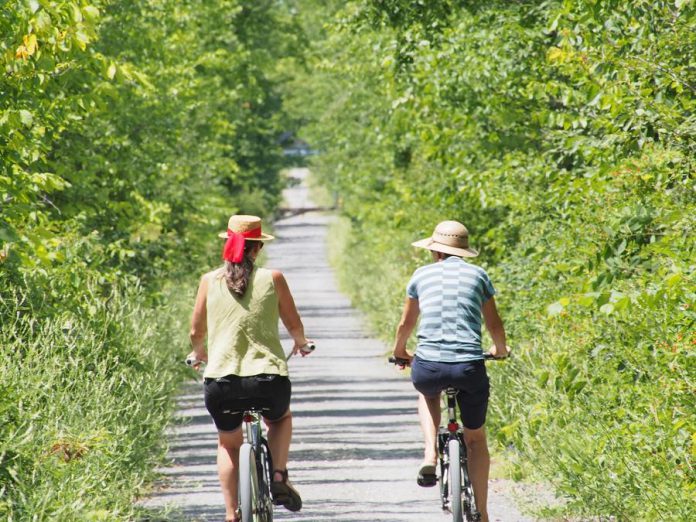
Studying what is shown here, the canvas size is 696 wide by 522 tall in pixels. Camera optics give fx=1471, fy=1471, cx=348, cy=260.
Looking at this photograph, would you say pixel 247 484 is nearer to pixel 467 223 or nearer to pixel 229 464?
pixel 229 464

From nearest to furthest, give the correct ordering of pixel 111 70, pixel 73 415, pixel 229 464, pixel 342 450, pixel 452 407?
pixel 229 464 < pixel 452 407 < pixel 111 70 < pixel 73 415 < pixel 342 450

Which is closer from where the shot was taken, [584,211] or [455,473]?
[455,473]

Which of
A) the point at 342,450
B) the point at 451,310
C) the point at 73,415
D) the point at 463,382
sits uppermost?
the point at 451,310

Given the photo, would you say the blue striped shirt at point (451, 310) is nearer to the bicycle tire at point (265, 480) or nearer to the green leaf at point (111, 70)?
the bicycle tire at point (265, 480)

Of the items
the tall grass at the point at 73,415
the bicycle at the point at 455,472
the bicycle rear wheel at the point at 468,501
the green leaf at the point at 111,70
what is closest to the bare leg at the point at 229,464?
the tall grass at the point at 73,415

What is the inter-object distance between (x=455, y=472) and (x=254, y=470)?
48.3 inches

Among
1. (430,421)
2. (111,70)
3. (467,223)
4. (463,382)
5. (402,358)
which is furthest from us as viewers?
(467,223)

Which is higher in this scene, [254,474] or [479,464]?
[254,474]

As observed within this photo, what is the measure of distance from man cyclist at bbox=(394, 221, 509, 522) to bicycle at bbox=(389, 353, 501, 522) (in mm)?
→ 60

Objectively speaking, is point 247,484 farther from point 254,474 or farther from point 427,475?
point 427,475

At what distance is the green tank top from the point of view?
820 cm

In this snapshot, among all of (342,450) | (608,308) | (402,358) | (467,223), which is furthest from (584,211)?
(467,223)

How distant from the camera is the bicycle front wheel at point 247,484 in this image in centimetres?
806

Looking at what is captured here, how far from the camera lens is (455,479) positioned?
8.59 metres
